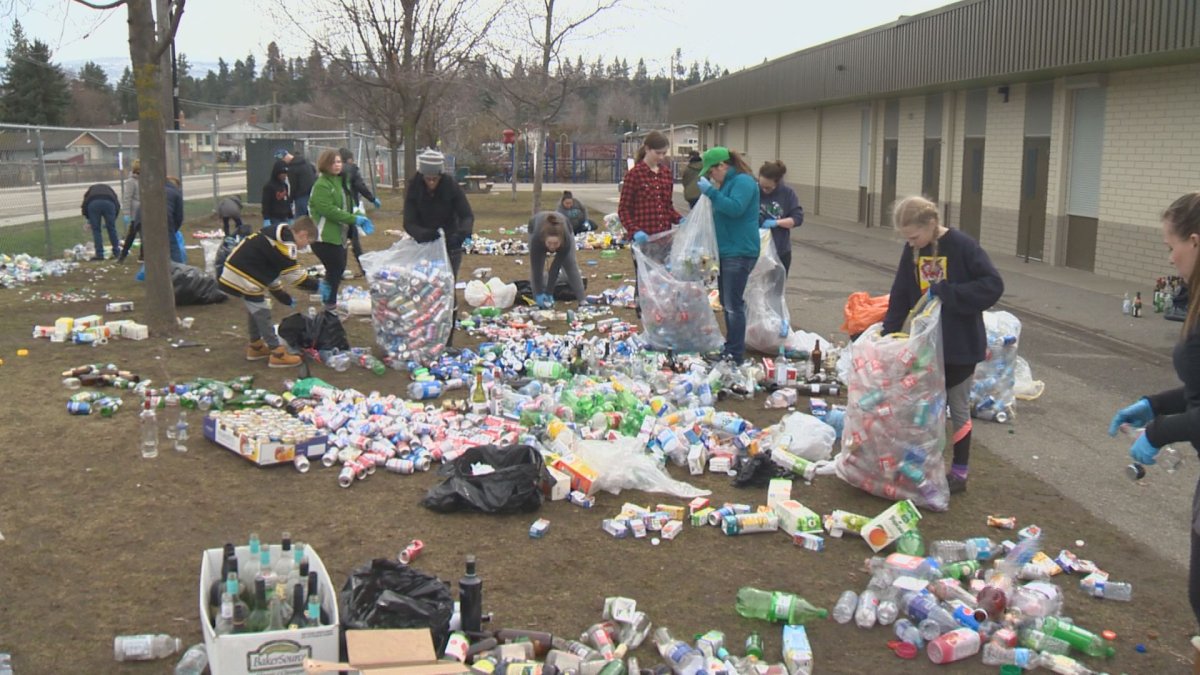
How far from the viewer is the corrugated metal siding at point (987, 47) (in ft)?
42.1

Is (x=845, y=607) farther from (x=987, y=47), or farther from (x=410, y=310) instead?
(x=987, y=47)

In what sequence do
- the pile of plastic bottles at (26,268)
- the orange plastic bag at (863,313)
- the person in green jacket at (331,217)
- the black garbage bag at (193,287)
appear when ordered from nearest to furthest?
the orange plastic bag at (863,313) → the person in green jacket at (331,217) → the black garbage bag at (193,287) → the pile of plastic bottles at (26,268)

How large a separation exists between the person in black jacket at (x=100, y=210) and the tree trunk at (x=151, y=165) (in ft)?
23.6

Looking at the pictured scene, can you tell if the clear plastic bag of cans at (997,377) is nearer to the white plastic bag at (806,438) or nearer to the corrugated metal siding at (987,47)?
the white plastic bag at (806,438)

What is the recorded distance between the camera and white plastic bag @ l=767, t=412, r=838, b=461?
6.50 meters

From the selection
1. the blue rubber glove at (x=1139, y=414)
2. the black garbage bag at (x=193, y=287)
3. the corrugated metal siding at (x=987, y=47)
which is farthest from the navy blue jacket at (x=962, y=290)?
the black garbage bag at (x=193, y=287)

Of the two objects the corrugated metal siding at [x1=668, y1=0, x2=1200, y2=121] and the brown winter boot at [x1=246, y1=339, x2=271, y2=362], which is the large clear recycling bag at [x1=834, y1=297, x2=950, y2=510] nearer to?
the brown winter boot at [x1=246, y1=339, x2=271, y2=362]

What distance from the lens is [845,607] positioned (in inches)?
177

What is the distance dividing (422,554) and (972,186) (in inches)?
696

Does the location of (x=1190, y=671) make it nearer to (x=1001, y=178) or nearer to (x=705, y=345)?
(x=705, y=345)

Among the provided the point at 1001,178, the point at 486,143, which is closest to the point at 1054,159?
the point at 1001,178

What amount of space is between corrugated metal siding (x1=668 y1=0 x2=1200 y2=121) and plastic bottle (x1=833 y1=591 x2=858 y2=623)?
33.8 ft

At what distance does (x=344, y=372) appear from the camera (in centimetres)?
863

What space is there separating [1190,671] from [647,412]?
12.2 ft
